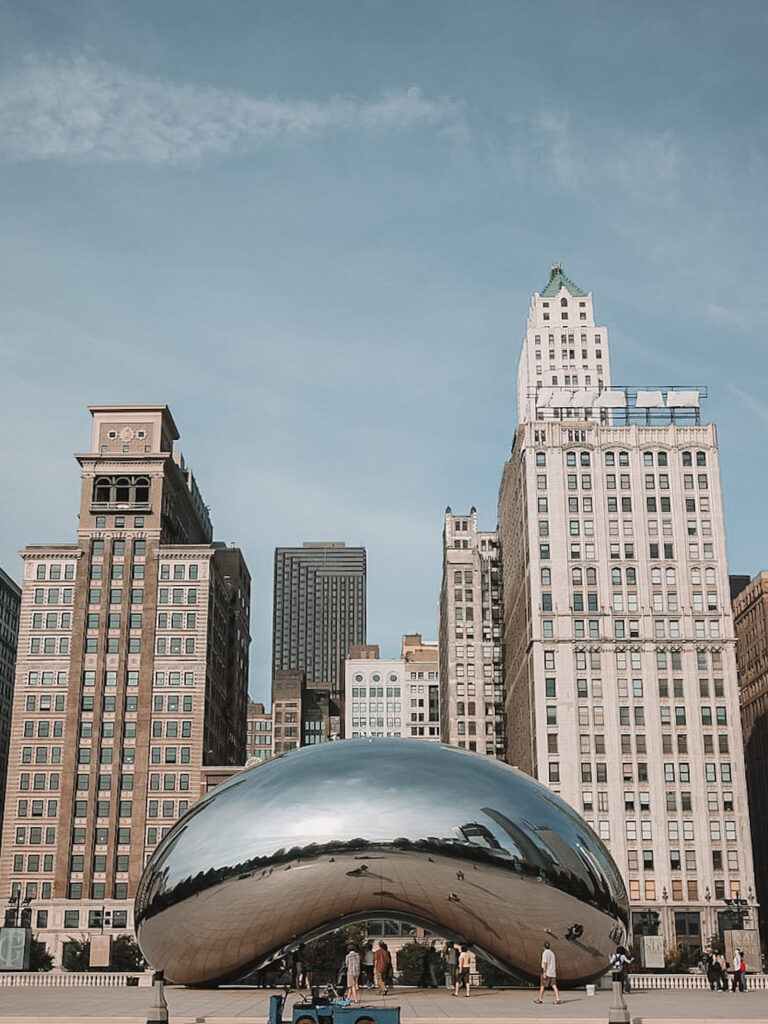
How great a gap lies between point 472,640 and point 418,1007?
119m

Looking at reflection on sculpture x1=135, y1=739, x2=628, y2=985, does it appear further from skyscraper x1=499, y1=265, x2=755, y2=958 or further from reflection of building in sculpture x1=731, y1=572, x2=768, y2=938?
reflection of building in sculpture x1=731, y1=572, x2=768, y2=938

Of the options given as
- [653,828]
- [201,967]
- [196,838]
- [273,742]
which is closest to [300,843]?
[196,838]

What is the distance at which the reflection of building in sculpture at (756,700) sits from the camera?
403 ft

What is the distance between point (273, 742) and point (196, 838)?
585ft

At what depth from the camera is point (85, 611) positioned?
379 feet

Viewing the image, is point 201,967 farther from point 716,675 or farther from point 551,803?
point 716,675

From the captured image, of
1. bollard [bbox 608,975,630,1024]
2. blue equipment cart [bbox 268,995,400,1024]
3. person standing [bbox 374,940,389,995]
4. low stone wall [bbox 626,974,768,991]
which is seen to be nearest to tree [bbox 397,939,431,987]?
person standing [bbox 374,940,389,995]

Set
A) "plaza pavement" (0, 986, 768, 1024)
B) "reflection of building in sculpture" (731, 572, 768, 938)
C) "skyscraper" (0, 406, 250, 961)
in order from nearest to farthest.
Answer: "plaza pavement" (0, 986, 768, 1024)
"skyscraper" (0, 406, 250, 961)
"reflection of building in sculpture" (731, 572, 768, 938)

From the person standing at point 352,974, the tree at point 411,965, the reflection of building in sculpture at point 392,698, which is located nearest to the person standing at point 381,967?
the person standing at point 352,974

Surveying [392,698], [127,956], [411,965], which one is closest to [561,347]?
[392,698]

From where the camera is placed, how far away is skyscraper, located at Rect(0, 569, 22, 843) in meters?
143

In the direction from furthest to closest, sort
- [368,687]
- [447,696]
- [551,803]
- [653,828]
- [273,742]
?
[273,742] < [368,687] < [447,696] < [653,828] < [551,803]

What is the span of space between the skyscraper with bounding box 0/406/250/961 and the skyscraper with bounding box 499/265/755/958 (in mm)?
33361

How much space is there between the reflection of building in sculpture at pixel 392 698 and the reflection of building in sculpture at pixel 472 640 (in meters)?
25.8
